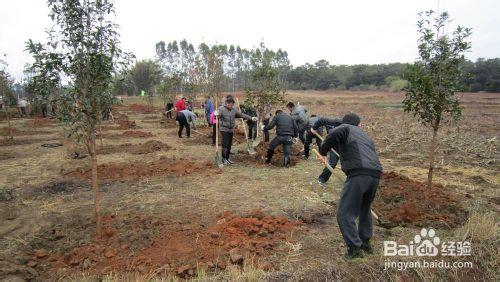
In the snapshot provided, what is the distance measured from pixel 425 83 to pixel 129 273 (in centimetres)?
550

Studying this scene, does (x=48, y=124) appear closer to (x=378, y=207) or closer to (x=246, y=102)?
(x=246, y=102)

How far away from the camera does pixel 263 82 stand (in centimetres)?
1138

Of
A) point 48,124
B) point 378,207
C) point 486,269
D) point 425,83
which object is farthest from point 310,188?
point 48,124

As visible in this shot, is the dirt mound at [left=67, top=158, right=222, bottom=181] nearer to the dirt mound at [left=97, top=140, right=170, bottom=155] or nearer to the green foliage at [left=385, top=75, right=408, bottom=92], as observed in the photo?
the dirt mound at [left=97, top=140, right=170, bottom=155]

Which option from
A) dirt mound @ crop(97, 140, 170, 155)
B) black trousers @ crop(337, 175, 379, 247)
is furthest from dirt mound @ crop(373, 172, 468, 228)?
dirt mound @ crop(97, 140, 170, 155)

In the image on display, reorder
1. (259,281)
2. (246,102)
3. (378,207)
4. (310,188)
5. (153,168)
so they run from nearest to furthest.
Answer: (259,281)
(378,207)
(310,188)
(153,168)
(246,102)

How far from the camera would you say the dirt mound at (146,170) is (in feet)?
30.7

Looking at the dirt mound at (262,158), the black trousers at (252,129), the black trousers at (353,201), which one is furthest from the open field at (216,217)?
the black trousers at (252,129)

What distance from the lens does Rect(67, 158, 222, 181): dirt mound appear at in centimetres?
937

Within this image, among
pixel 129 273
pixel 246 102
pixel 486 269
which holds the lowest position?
pixel 486 269

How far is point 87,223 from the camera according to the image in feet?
19.9

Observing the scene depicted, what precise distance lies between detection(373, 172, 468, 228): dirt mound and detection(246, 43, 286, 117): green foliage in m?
4.49

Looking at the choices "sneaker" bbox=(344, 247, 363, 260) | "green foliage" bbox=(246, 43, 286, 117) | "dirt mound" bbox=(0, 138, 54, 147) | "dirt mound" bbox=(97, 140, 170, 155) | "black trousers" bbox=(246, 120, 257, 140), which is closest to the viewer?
"sneaker" bbox=(344, 247, 363, 260)

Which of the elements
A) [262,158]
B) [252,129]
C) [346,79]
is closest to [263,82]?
[262,158]
